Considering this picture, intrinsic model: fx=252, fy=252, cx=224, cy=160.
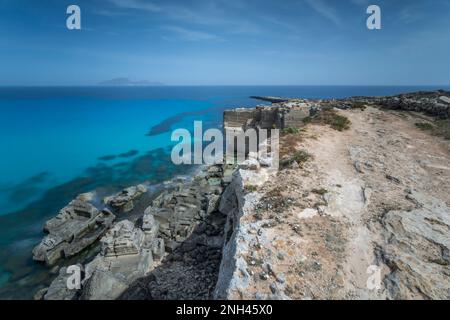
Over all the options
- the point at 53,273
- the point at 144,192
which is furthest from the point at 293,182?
the point at 144,192

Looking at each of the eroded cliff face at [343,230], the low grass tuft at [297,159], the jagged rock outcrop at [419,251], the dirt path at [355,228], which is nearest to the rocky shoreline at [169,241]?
the eroded cliff face at [343,230]

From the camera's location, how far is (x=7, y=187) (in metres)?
25.5

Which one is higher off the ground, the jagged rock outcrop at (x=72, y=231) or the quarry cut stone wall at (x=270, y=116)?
the quarry cut stone wall at (x=270, y=116)

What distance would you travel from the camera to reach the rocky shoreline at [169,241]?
789 centimetres

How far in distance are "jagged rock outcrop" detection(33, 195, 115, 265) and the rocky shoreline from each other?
48mm

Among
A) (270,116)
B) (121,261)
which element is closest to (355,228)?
(121,261)

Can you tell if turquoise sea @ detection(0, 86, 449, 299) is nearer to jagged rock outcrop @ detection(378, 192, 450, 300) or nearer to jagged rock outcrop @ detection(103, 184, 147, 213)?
jagged rock outcrop @ detection(103, 184, 147, 213)

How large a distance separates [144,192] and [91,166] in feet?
43.9

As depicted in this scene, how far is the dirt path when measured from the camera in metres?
5.11

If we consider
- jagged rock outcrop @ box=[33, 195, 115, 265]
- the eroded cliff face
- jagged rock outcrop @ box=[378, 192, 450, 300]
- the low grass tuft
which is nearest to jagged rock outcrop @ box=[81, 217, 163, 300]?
jagged rock outcrop @ box=[33, 195, 115, 265]

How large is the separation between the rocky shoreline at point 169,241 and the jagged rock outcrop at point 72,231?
0.05 metres

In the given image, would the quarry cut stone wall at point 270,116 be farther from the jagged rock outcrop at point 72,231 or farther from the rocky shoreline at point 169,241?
the jagged rock outcrop at point 72,231

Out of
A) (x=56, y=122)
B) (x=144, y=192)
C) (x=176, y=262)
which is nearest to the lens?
(x=176, y=262)

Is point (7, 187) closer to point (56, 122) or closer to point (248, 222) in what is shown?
point (248, 222)
